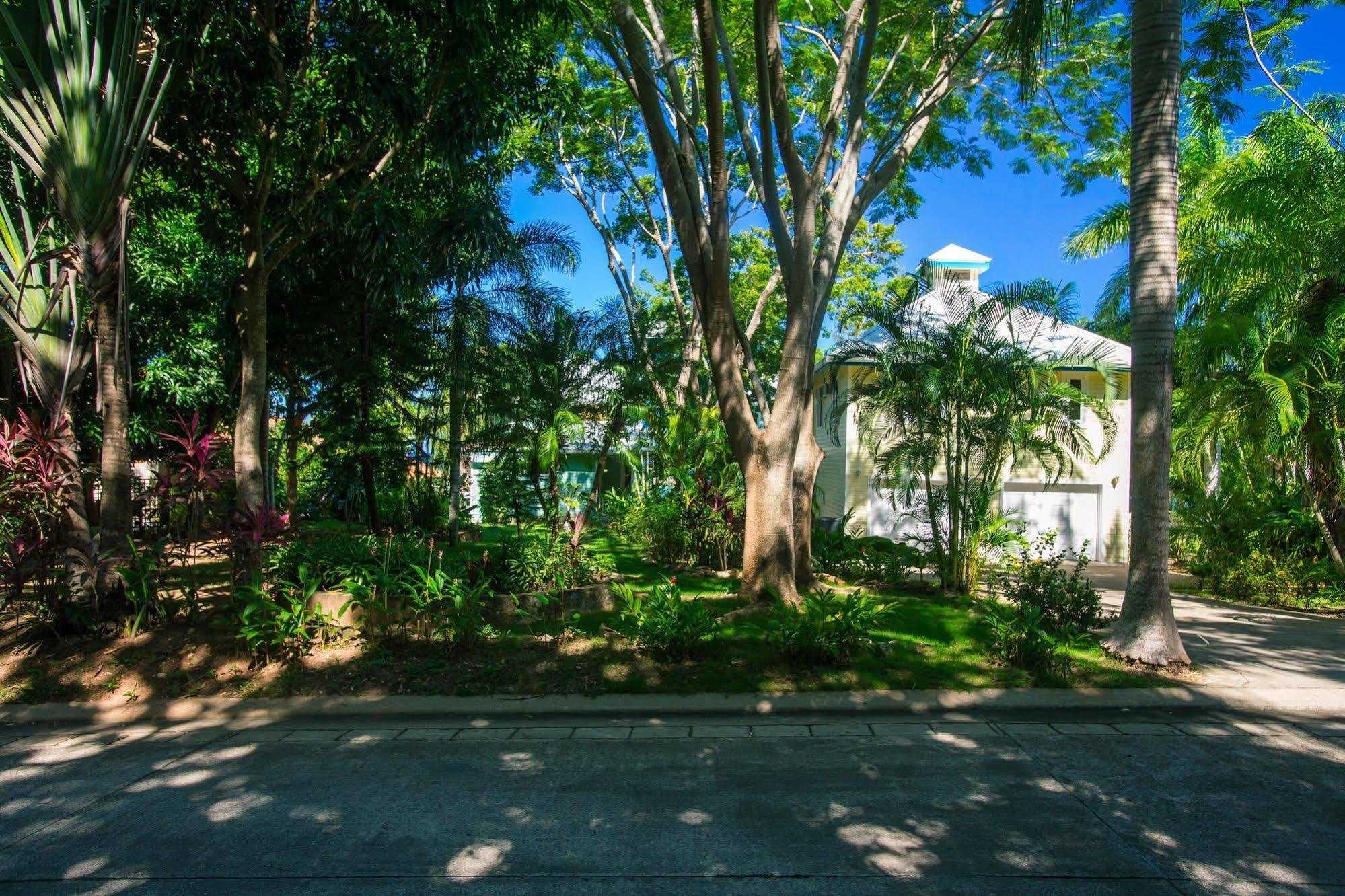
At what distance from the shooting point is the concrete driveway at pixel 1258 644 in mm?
7680

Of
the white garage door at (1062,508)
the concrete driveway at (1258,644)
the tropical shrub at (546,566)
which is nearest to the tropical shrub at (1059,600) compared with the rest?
the concrete driveway at (1258,644)

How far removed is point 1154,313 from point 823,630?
13.8 ft

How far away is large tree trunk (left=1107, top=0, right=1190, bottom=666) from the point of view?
7.57 m

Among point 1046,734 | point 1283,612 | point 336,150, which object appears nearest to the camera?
point 1046,734

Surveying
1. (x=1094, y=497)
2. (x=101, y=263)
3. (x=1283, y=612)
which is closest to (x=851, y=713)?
(x=101, y=263)

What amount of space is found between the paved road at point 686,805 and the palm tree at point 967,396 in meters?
5.16

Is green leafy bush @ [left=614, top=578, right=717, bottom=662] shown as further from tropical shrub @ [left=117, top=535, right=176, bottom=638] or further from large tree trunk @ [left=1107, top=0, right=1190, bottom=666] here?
tropical shrub @ [left=117, top=535, right=176, bottom=638]

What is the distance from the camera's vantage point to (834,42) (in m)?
14.2

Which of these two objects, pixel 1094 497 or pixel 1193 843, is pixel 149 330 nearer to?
pixel 1193 843

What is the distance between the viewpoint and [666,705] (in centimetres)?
689

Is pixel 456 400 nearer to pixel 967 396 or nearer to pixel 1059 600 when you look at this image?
pixel 967 396

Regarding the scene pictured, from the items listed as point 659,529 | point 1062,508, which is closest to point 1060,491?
point 1062,508

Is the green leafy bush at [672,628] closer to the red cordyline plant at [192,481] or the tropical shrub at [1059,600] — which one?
the tropical shrub at [1059,600]

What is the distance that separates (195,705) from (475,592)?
244cm
